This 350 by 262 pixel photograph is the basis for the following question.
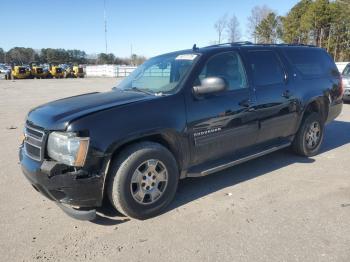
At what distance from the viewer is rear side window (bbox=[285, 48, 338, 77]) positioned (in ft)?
18.4

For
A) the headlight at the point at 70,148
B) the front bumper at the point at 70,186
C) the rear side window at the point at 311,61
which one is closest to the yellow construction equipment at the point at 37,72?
the rear side window at the point at 311,61

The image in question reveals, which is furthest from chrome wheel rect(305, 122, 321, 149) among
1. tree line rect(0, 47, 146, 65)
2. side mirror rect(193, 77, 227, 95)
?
tree line rect(0, 47, 146, 65)

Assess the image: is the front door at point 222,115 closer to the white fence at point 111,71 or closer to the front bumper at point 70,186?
the front bumper at point 70,186

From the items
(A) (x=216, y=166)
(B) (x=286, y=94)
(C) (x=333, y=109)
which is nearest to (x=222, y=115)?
(A) (x=216, y=166)

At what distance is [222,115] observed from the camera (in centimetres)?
422

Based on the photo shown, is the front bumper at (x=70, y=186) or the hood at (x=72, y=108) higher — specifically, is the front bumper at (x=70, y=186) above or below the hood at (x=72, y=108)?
below

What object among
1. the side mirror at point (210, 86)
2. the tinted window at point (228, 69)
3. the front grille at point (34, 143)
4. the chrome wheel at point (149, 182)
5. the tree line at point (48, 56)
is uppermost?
the tree line at point (48, 56)

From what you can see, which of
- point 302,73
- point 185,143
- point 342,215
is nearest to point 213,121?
point 185,143

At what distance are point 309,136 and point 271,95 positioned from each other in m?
1.47

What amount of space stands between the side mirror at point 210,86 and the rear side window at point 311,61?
213cm

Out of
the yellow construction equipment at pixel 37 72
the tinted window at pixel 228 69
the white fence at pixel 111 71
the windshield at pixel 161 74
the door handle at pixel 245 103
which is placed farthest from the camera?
the white fence at pixel 111 71

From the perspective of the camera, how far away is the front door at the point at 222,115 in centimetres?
402

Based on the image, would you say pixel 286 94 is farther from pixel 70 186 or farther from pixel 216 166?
pixel 70 186

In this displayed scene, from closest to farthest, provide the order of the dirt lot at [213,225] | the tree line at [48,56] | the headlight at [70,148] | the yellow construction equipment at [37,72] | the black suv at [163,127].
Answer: the dirt lot at [213,225] < the headlight at [70,148] < the black suv at [163,127] < the yellow construction equipment at [37,72] < the tree line at [48,56]
